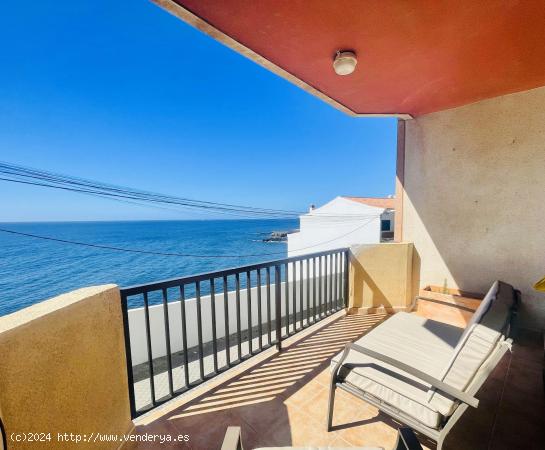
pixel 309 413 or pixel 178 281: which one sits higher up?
pixel 178 281

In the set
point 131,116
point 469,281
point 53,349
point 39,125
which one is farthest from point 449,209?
point 39,125

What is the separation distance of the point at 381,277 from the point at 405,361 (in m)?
1.75

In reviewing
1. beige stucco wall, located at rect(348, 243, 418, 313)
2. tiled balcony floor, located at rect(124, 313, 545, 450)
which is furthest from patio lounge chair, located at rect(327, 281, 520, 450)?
beige stucco wall, located at rect(348, 243, 418, 313)

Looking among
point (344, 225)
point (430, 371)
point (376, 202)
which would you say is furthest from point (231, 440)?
point (376, 202)

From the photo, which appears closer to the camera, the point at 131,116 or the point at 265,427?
the point at 265,427

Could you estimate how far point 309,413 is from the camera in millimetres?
1777

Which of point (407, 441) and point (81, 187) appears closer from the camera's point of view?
point (407, 441)

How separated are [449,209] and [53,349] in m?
3.84

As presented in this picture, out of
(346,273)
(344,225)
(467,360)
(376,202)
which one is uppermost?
(376,202)

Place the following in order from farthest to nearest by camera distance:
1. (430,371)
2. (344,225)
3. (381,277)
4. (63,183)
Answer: (344,225)
(63,183)
(381,277)
(430,371)

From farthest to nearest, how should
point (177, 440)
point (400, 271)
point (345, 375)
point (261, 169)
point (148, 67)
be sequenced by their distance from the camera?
point (261, 169), point (148, 67), point (400, 271), point (345, 375), point (177, 440)

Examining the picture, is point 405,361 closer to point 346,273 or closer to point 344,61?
point 346,273

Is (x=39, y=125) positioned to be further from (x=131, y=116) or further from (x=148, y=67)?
(x=148, y=67)

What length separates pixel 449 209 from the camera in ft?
10.3
